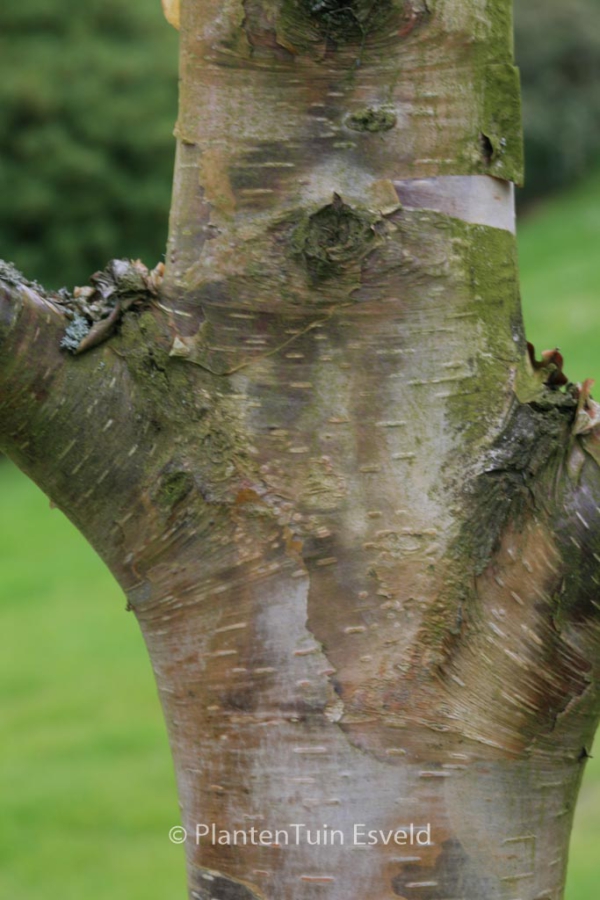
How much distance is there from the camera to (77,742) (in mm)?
5836

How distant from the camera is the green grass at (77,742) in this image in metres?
4.66

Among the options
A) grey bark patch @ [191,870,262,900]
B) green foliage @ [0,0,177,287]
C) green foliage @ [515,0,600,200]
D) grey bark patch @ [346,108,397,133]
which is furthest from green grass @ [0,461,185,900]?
green foliage @ [515,0,600,200]

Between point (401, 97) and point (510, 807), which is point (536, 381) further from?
point (510, 807)

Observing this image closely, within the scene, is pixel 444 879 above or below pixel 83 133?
below

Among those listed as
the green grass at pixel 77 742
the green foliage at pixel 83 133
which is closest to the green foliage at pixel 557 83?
the green foliage at pixel 83 133

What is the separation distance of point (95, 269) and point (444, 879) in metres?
10.8

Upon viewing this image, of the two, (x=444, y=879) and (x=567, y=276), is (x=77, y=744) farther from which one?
(x=567, y=276)

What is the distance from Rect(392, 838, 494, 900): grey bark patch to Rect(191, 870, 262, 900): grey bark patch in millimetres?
176

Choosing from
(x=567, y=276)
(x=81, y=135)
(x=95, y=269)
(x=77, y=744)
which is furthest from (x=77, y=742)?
(x=567, y=276)

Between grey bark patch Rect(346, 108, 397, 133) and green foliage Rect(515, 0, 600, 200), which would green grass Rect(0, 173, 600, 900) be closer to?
grey bark patch Rect(346, 108, 397, 133)

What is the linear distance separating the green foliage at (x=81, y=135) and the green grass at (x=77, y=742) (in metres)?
2.76

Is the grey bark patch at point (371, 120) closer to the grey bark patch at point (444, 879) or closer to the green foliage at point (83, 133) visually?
the grey bark patch at point (444, 879)

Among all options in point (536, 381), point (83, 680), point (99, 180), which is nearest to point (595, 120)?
point (99, 180)

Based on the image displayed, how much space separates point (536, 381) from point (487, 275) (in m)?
0.15
